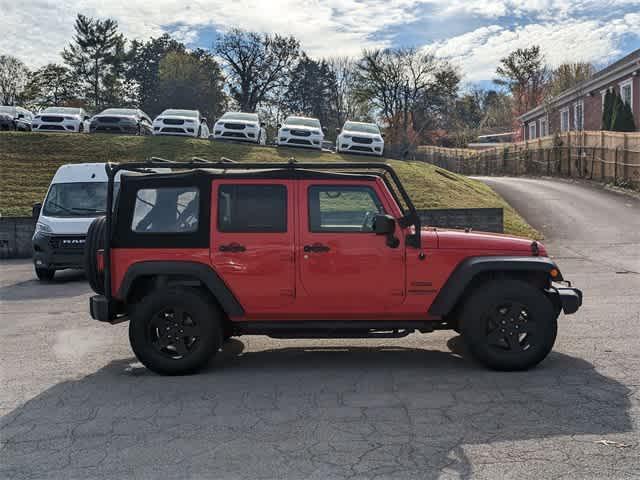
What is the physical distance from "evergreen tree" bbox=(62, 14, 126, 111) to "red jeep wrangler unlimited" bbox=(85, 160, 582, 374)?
227 ft

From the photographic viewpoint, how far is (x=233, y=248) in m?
6.29

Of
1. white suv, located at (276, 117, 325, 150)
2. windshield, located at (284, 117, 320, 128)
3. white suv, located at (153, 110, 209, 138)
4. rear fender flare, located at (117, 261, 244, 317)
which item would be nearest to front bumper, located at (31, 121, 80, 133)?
white suv, located at (153, 110, 209, 138)

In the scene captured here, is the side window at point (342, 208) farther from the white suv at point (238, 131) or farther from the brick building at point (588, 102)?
the brick building at point (588, 102)

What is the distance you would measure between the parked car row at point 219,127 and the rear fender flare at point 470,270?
21179 mm

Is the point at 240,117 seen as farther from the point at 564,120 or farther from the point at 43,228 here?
the point at 564,120

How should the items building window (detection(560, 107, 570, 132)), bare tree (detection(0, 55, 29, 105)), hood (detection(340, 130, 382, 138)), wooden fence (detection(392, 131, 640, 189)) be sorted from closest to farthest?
wooden fence (detection(392, 131, 640, 189)), hood (detection(340, 130, 382, 138)), building window (detection(560, 107, 570, 132)), bare tree (detection(0, 55, 29, 105))

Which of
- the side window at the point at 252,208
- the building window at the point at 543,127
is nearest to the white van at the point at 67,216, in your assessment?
the side window at the point at 252,208

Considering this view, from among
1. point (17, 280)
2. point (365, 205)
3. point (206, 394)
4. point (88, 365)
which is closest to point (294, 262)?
point (365, 205)

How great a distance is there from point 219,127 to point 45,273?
16.9 meters

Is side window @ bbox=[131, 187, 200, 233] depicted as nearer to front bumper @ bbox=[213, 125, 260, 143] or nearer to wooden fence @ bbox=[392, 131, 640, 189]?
front bumper @ bbox=[213, 125, 260, 143]

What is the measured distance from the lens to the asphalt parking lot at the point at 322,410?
13.9ft

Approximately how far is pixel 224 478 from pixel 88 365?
3.26m

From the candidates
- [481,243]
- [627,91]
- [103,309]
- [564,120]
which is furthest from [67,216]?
[564,120]

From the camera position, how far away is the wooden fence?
27125 millimetres
